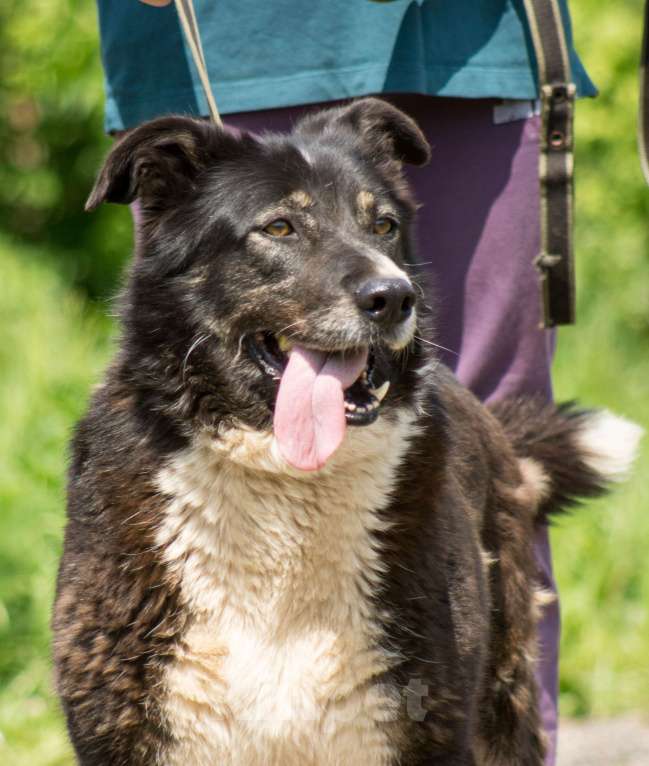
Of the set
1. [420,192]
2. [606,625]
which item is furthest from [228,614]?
[606,625]

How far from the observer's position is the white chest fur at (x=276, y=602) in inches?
115

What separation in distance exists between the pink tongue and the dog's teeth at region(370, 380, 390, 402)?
0.12 metres

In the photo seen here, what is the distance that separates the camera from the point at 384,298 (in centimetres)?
298

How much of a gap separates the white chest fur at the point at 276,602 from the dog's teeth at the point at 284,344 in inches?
9.0

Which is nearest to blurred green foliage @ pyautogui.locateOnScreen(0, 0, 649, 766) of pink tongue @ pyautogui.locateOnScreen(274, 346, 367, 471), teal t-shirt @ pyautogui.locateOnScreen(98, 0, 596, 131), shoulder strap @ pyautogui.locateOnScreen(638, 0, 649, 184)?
teal t-shirt @ pyautogui.locateOnScreen(98, 0, 596, 131)

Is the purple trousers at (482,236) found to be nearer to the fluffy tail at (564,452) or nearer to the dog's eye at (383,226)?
the fluffy tail at (564,452)

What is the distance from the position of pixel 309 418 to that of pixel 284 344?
0.24 m

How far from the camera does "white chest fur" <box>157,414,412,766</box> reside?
293cm

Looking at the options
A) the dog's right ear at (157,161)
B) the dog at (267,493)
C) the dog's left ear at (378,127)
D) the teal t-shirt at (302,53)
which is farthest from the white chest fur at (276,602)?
the teal t-shirt at (302,53)

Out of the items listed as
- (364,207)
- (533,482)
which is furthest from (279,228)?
(533,482)

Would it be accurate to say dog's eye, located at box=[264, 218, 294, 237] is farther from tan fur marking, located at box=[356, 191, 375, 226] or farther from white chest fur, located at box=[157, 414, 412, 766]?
white chest fur, located at box=[157, 414, 412, 766]

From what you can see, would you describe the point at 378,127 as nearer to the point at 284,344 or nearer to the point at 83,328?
the point at 284,344

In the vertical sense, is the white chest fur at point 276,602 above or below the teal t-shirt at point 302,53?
below

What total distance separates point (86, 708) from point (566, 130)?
6.78 feet
